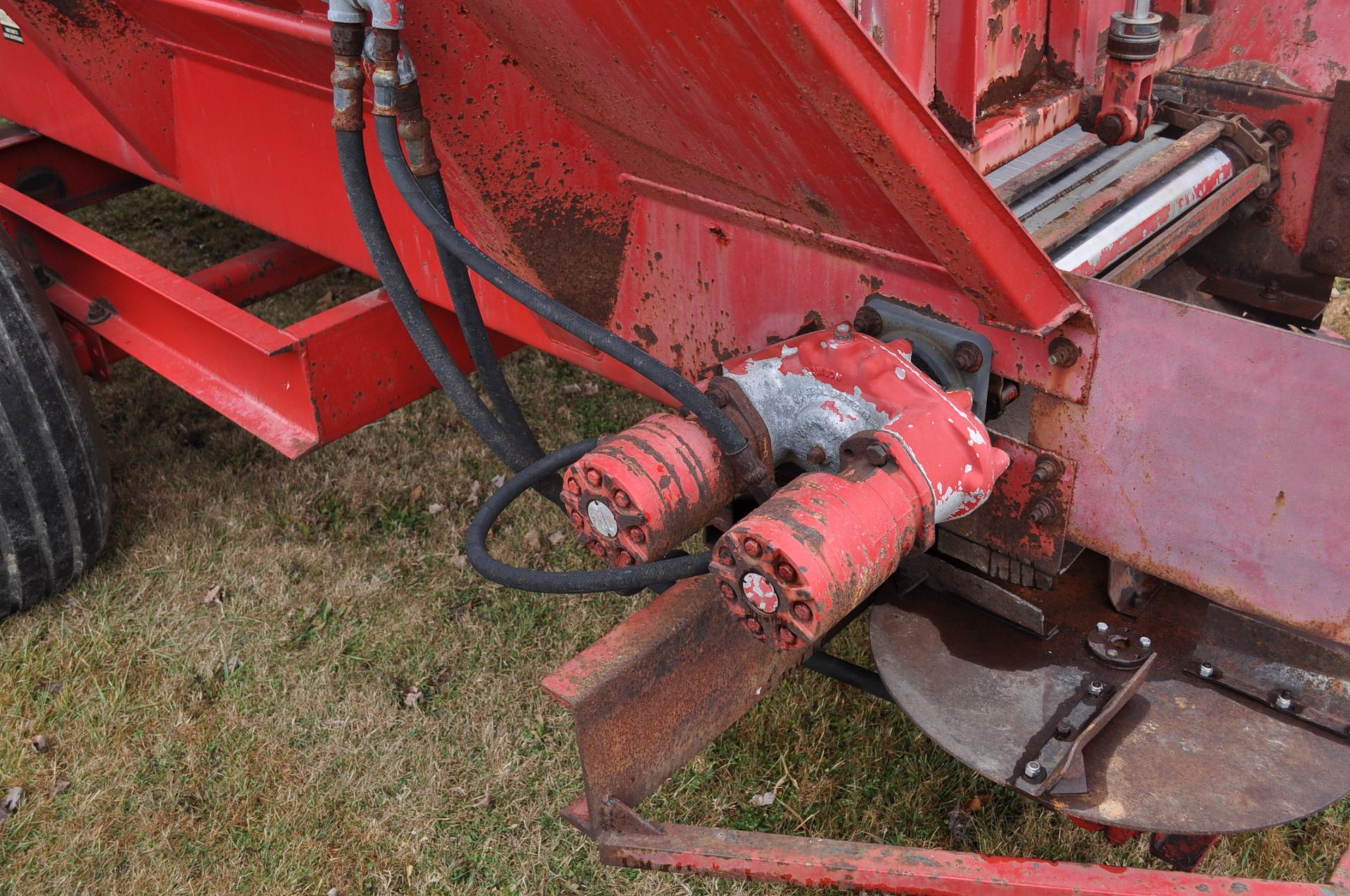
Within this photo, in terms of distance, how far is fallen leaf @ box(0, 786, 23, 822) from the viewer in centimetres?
245

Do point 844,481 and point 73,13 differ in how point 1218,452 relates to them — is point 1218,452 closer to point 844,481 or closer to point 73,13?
point 844,481

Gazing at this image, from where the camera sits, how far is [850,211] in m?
1.74

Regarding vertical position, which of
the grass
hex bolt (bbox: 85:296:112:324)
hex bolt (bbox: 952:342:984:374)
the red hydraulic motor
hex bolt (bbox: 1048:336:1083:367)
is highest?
hex bolt (bbox: 1048:336:1083:367)

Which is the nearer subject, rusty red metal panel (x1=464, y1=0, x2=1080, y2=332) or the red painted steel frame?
rusty red metal panel (x1=464, y1=0, x2=1080, y2=332)

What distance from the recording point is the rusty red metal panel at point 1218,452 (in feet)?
4.92

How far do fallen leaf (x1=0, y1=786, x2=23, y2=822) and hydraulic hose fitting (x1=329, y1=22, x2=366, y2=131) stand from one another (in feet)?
5.50

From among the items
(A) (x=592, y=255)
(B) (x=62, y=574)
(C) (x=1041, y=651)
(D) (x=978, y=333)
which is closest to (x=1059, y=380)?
(D) (x=978, y=333)

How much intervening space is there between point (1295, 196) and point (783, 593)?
1842 millimetres

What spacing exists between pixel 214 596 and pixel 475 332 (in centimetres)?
142

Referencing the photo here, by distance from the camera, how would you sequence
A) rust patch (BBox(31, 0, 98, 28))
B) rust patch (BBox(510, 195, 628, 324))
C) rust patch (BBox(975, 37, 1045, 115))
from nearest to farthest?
rust patch (BBox(975, 37, 1045, 115))
rust patch (BBox(510, 195, 628, 324))
rust patch (BBox(31, 0, 98, 28))

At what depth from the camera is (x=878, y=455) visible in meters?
1.60

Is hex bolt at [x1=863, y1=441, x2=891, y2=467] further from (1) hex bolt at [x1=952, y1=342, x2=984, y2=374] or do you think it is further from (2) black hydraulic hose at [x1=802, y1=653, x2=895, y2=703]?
(2) black hydraulic hose at [x1=802, y1=653, x2=895, y2=703]

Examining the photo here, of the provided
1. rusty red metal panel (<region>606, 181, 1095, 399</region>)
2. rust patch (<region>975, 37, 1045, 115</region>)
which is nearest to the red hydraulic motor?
rusty red metal panel (<region>606, 181, 1095, 399</region>)

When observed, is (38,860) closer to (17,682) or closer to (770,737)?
(17,682)
